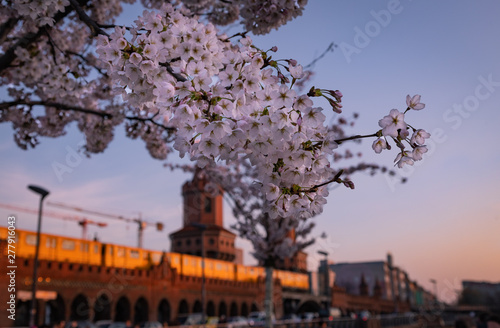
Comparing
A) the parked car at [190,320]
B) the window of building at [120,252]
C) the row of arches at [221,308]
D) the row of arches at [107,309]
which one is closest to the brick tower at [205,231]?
the row of arches at [221,308]

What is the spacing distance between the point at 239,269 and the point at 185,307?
11096 millimetres

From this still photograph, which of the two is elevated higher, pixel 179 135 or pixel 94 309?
pixel 179 135

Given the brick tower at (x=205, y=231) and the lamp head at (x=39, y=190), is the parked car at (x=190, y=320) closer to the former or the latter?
the lamp head at (x=39, y=190)

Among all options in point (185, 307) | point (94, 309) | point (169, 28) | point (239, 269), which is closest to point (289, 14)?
point (169, 28)

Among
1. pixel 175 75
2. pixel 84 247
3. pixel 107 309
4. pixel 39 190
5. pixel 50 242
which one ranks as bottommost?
pixel 107 309

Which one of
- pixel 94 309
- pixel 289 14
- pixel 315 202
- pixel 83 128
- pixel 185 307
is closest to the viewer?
pixel 315 202

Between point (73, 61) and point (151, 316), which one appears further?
point (151, 316)

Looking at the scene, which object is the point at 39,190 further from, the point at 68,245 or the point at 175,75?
the point at 68,245

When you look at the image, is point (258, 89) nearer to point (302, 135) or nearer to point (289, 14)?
point (302, 135)

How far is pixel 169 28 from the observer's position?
2.83 metres

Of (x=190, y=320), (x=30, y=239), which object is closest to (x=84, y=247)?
(x=30, y=239)

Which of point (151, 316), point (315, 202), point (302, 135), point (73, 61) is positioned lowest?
point (151, 316)

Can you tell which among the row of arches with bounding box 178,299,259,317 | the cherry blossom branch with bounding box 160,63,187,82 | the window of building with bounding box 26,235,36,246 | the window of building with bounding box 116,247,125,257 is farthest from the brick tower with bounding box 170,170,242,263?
the cherry blossom branch with bounding box 160,63,187,82

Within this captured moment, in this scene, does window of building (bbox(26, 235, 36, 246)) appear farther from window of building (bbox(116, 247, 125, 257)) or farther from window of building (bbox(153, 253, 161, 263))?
window of building (bbox(153, 253, 161, 263))
